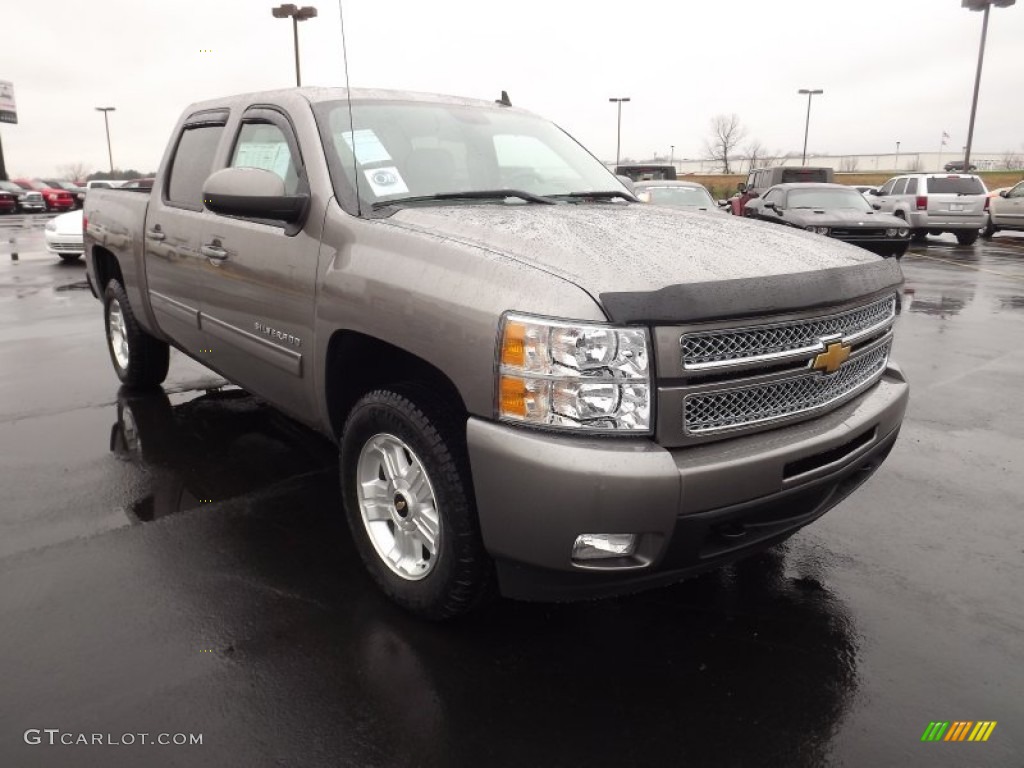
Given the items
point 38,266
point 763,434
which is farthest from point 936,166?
point 763,434

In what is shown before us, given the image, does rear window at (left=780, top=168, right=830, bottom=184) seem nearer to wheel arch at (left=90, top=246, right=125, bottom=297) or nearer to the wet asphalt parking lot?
the wet asphalt parking lot

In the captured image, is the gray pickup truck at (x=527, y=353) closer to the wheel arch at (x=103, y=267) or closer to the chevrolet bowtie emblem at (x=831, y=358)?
the chevrolet bowtie emblem at (x=831, y=358)

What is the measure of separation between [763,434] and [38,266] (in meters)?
15.7

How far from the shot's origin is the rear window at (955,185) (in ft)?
67.0

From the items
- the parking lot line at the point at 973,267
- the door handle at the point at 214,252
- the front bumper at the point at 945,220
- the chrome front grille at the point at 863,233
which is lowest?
the parking lot line at the point at 973,267

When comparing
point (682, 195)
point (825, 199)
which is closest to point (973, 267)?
point (825, 199)

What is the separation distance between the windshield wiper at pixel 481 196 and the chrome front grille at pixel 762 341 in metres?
1.31

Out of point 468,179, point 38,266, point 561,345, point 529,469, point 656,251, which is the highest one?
point 468,179

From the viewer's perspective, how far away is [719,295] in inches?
87.5

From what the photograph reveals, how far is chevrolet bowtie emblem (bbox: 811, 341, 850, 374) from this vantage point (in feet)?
8.18

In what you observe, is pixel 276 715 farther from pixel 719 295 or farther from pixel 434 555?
pixel 719 295

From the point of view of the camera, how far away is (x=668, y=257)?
8.05 feet

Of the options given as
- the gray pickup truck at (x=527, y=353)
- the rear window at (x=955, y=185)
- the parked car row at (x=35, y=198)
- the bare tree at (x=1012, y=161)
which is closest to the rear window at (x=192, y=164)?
the gray pickup truck at (x=527, y=353)

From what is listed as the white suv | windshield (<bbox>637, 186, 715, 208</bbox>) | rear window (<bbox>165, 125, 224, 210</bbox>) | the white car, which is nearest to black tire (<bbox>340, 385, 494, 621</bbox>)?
rear window (<bbox>165, 125, 224, 210</bbox>)
